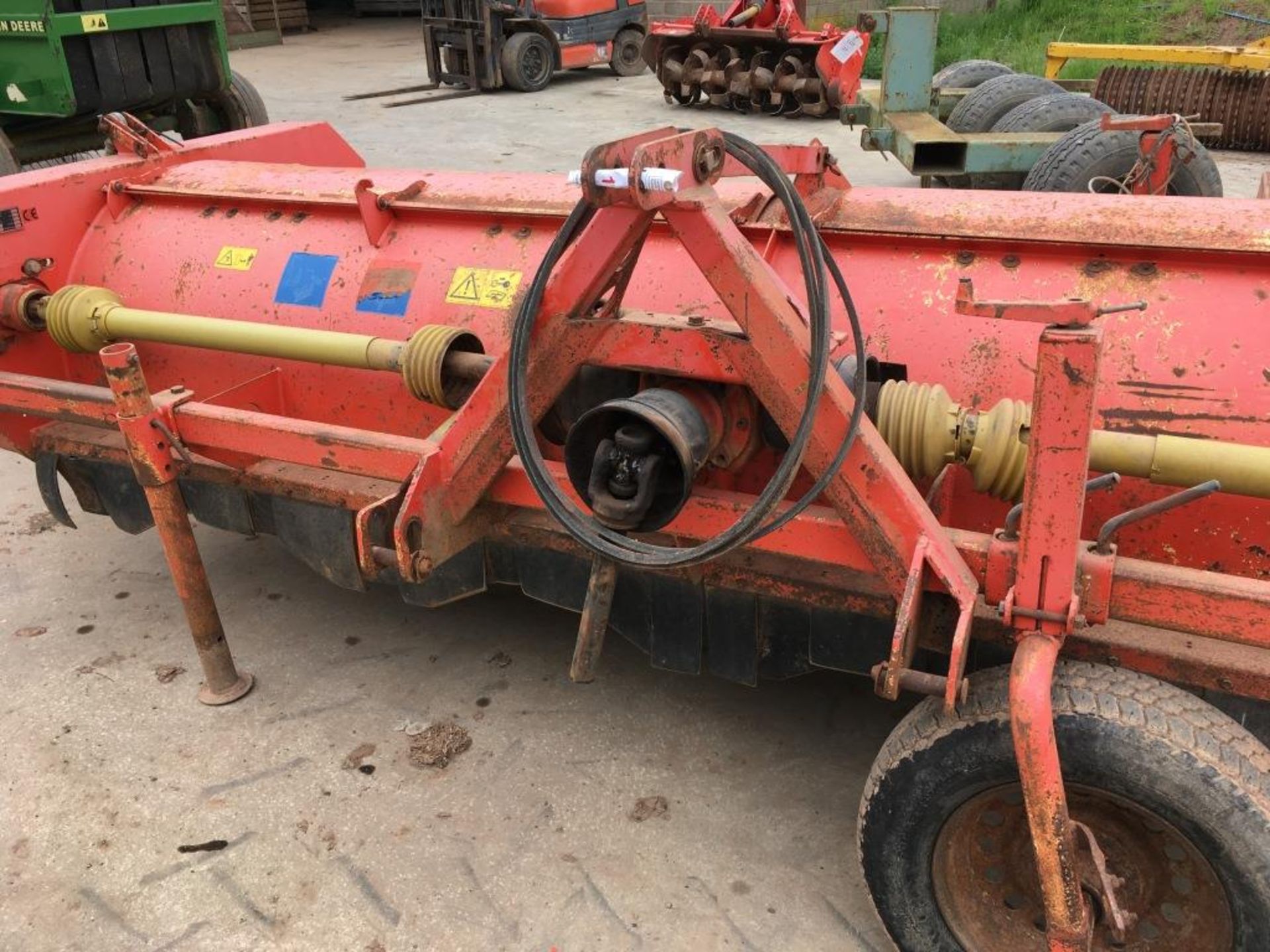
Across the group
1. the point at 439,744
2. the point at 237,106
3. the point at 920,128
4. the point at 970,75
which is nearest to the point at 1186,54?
the point at 970,75

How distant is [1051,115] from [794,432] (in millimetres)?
4220

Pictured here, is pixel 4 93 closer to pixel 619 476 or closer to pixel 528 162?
pixel 528 162

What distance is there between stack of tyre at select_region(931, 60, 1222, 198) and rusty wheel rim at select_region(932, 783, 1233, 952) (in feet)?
8.79

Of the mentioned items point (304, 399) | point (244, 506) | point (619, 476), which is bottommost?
point (244, 506)

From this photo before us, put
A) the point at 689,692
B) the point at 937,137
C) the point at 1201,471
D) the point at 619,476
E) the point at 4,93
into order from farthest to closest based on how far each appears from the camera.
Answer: the point at 4,93, the point at 937,137, the point at 689,692, the point at 619,476, the point at 1201,471

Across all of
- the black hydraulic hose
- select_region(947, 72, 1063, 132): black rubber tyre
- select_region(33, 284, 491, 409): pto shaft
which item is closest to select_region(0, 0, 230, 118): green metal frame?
select_region(33, 284, 491, 409): pto shaft

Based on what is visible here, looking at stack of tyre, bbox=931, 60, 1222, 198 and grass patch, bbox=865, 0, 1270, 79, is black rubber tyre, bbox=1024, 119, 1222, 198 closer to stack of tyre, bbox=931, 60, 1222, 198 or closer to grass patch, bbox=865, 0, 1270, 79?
stack of tyre, bbox=931, 60, 1222, 198

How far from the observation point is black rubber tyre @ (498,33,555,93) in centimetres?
1095

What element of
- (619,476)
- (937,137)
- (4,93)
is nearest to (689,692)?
(619,476)

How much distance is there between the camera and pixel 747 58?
959cm

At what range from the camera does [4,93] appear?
20.1 feet

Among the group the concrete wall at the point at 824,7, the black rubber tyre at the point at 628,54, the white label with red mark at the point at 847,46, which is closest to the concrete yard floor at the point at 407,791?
the white label with red mark at the point at 847,46

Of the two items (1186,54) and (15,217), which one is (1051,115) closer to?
(1186,54)

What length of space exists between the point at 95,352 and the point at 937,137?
3.88m
